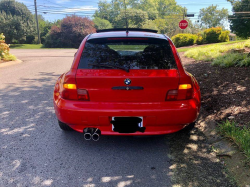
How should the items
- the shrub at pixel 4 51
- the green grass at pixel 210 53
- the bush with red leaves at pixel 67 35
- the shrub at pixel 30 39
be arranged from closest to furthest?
the green grass at pixel 210 53 → the shrub at pixel 4 51 → the bush with red leaves at pixel 67 35 → the shrub at pixel 30 39

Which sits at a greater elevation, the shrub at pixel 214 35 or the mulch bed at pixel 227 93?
the shrub at pixel 214 35

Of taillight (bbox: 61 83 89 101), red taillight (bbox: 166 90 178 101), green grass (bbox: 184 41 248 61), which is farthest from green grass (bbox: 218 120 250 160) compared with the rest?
green grass (bbox: 184 41 248 61)

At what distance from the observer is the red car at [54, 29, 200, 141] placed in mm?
2818

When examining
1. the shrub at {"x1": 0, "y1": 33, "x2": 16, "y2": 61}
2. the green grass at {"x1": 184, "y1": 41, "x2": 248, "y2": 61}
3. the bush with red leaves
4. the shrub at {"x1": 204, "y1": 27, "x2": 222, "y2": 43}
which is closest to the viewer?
the green grass at {"x1": 184, "y1": 41, "x2": 248, "y2": 61}

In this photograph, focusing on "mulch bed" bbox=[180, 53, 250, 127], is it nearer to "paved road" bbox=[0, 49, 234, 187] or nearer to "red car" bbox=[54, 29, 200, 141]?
"paved road" bbox=[0, 49, 234, 187]

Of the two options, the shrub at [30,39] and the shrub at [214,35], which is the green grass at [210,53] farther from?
the shrub at [30,39]

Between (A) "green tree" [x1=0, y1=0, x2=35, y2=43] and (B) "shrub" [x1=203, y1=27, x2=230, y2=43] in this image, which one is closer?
(B) "shrub" [x1=203, y1=27, x2=230, y2=43]

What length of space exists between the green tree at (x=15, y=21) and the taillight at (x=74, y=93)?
4733 cm

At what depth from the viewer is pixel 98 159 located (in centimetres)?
296

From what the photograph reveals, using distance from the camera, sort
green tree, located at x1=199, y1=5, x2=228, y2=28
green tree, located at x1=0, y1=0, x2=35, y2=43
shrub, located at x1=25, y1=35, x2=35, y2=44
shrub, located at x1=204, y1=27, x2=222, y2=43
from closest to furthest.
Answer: shrub, located at x1=204, y1=27, x2=222, y2=43 → green tree, located at x1=0, y1=0, x2=35, y2=43 → shrub, located at x1=25, y1=35, x2=35, y2=44 → green tree, located at x1=199, y1=5, x2=228, y2=28

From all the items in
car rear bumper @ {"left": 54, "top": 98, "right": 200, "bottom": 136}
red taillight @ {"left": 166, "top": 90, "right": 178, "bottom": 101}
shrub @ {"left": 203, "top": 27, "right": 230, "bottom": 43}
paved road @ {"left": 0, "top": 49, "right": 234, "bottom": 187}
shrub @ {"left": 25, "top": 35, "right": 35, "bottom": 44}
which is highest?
shrub @ {"left": 25, "top": 35, "right": 35, "bottom": 44}

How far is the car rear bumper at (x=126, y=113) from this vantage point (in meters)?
2.80

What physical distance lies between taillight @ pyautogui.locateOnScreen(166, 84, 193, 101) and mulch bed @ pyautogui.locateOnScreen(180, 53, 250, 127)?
128 cm

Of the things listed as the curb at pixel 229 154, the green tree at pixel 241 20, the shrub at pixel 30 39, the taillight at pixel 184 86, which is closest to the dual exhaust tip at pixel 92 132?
the taillight at pixel 184 86
